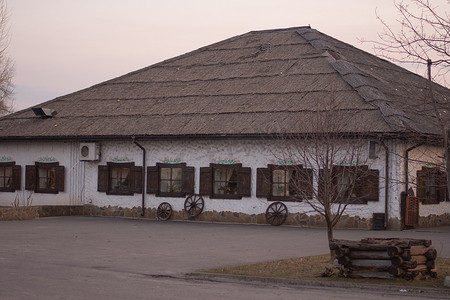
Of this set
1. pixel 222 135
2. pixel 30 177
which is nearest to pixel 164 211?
pixel 222 135

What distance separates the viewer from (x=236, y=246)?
17531mm

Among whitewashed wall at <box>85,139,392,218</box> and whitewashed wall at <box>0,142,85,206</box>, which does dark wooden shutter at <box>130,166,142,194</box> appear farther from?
whitewashed wall at <box>0,142,85,206</box>

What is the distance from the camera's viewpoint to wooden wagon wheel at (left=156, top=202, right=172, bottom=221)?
26922mm

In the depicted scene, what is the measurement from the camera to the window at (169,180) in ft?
87.8

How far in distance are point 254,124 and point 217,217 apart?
3477 millimetres

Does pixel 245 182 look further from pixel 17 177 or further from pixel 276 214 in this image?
pixel 17 177

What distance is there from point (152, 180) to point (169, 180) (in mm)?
624

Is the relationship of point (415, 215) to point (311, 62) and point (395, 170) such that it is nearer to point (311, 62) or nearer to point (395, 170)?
point (395, 170)

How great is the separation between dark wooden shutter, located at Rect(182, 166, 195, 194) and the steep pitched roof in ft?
4.26

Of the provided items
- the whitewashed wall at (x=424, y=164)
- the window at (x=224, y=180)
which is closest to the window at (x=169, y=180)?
the window at (x=224, y=180)

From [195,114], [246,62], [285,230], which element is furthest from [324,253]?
[246,62]

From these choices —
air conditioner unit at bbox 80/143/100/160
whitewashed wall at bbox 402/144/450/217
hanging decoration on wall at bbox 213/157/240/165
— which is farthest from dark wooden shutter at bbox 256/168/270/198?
air conditioner unit at bbox 80/143/100/160

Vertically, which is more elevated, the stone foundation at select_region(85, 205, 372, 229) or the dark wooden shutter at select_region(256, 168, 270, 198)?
the dark wooden shutter at select_region(256, 168, 270, 198)

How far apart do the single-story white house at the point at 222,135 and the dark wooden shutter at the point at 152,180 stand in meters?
0.04
